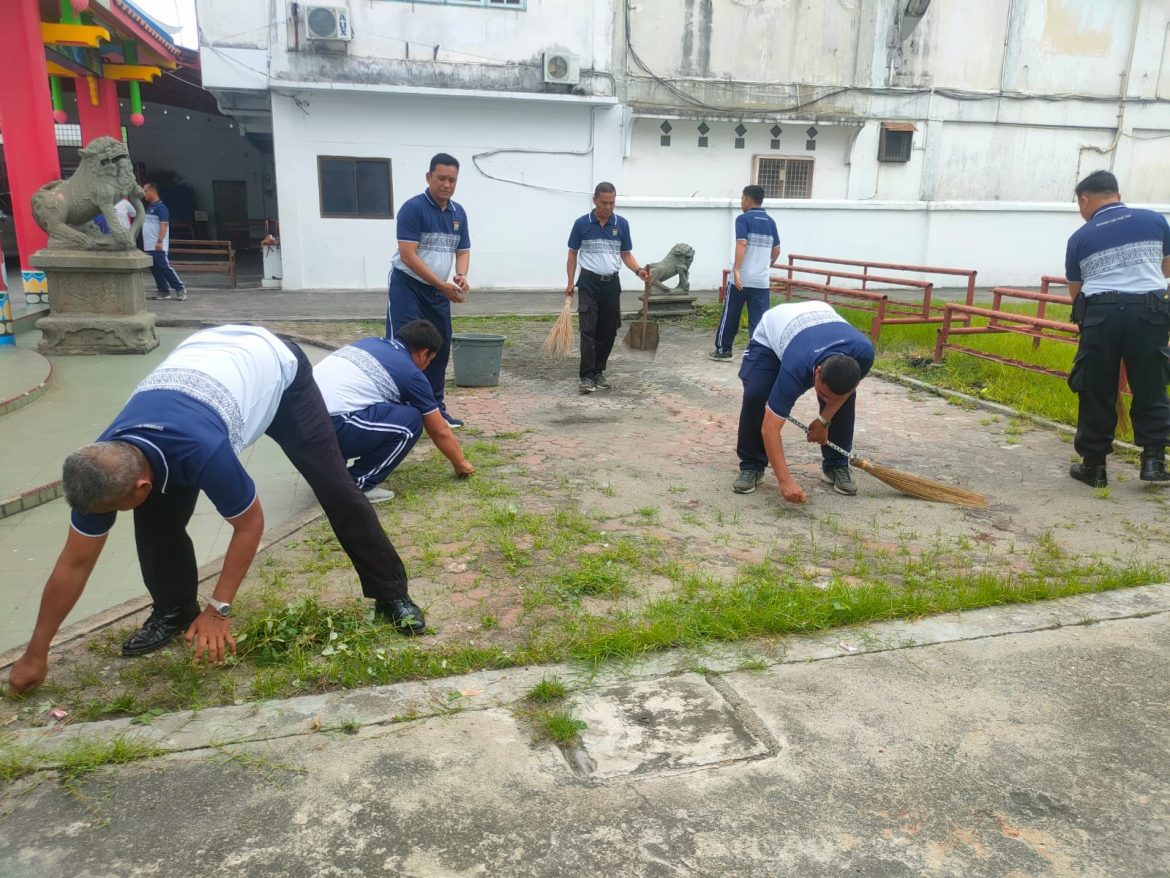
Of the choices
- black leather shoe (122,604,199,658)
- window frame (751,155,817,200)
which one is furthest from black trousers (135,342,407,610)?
window frame (751,155,817,200)

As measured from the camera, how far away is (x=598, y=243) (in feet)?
24.2

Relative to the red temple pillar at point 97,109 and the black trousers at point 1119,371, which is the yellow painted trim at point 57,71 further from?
the black trousers at point 1119,371

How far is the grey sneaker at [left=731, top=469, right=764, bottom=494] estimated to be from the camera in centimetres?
504

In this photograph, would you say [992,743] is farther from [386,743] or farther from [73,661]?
[73,661]

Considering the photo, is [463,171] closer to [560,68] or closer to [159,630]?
[560,68]

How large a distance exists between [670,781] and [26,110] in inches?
415

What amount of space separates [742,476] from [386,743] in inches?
115

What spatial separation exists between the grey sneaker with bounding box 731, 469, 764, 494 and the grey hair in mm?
3309

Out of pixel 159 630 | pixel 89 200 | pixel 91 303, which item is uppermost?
pixel 89 200

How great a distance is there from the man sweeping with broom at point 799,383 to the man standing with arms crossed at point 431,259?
2068 mm

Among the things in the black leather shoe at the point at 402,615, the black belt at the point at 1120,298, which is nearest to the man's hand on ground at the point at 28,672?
the black leather shoe at the point at 402,615

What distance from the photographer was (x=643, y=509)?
471 centimetres

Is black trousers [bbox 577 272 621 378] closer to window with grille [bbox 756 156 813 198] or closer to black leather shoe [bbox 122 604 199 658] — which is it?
black leather shoe [bbox 122 604 199 658]

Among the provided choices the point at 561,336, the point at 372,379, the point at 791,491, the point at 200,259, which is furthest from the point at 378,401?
the point at 200,259
